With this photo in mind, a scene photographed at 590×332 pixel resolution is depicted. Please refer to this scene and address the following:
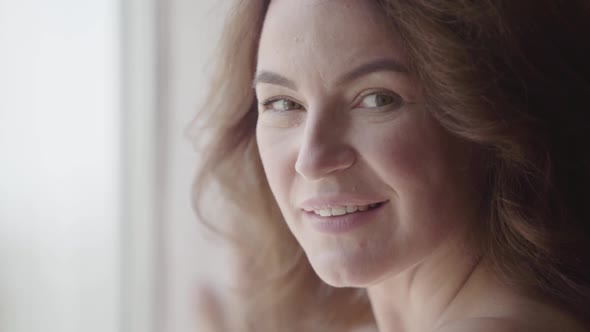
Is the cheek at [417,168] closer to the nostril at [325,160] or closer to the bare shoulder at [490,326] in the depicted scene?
the nostril at [325,160]

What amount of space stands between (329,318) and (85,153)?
598 mm

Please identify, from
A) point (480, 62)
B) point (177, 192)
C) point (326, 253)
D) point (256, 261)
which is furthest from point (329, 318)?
point (480, 62)

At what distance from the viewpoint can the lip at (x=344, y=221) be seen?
1021mm

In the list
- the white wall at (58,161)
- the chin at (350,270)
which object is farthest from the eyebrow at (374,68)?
the white wall at (58,161)

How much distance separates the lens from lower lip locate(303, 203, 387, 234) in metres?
1.02

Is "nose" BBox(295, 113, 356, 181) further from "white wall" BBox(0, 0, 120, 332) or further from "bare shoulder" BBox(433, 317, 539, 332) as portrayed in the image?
"white wall" BBox(0, 0, 120, 332)

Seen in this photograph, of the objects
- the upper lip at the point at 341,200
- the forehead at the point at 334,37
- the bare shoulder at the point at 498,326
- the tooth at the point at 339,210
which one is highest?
the forehead at the point at 334,37

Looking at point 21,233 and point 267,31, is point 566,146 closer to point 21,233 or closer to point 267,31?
point 267,31

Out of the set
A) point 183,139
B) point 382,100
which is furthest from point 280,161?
point 183,139

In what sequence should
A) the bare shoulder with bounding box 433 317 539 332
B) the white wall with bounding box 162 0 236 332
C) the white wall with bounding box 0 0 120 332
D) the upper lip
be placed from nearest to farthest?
1. the bare shoulder with bounding box 433 317 539 332
2. the upper lip
3. the white wall with bounding box 0 0 120 332
4. the white wall with bounding box 162 0 236 332

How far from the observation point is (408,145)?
0.98 metres

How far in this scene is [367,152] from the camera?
988mm

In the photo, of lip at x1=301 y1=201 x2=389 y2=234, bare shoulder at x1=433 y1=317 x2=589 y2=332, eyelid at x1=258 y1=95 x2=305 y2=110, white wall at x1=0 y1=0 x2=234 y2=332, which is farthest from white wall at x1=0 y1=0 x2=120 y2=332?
bare shoulder at x1=433 y1=317 x2=589 y2=332

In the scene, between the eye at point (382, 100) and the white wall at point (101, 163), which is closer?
the eye at point (382, 100)
